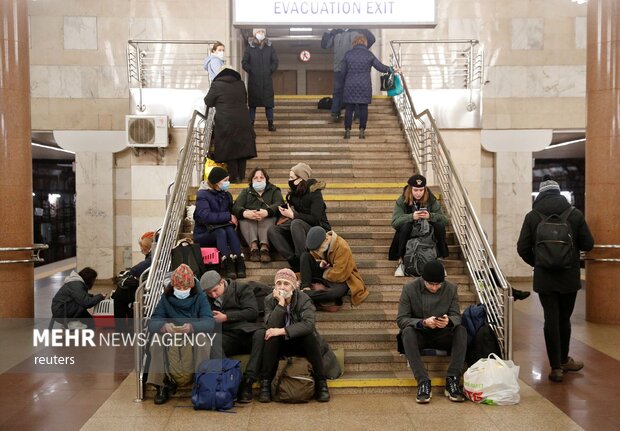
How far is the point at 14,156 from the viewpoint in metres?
9.81

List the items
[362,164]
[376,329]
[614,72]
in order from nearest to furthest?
[376,329] < [614,72] < [362,164]

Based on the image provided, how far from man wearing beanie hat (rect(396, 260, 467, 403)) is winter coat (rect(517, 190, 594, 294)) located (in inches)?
40.6

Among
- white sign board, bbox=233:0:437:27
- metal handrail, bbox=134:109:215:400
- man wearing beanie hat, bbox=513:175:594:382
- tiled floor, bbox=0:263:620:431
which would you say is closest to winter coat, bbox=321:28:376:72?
metal handrail, bbox=134:109:215:400

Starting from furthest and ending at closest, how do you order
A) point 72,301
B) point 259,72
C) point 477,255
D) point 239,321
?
point 259,72
point 72,301
point 477,255
point 239,321

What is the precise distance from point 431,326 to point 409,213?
2138 millimetres

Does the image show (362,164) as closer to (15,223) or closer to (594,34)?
(594,34)

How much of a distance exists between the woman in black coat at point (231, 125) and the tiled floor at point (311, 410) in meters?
4.02

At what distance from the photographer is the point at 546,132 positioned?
15.1 metres

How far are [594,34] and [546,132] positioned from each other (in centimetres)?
532

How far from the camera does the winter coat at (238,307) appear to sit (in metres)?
6.59

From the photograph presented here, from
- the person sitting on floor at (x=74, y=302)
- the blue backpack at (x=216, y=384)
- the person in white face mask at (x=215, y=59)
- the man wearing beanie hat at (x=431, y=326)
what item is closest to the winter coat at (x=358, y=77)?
the person in white face mask at (x=215, y=59)

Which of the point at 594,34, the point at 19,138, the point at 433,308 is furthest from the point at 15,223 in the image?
the point at 594,34

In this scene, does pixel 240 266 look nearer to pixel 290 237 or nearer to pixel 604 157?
pixel 290 237

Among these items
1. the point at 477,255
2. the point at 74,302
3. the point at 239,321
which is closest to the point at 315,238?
the point at 239,321
